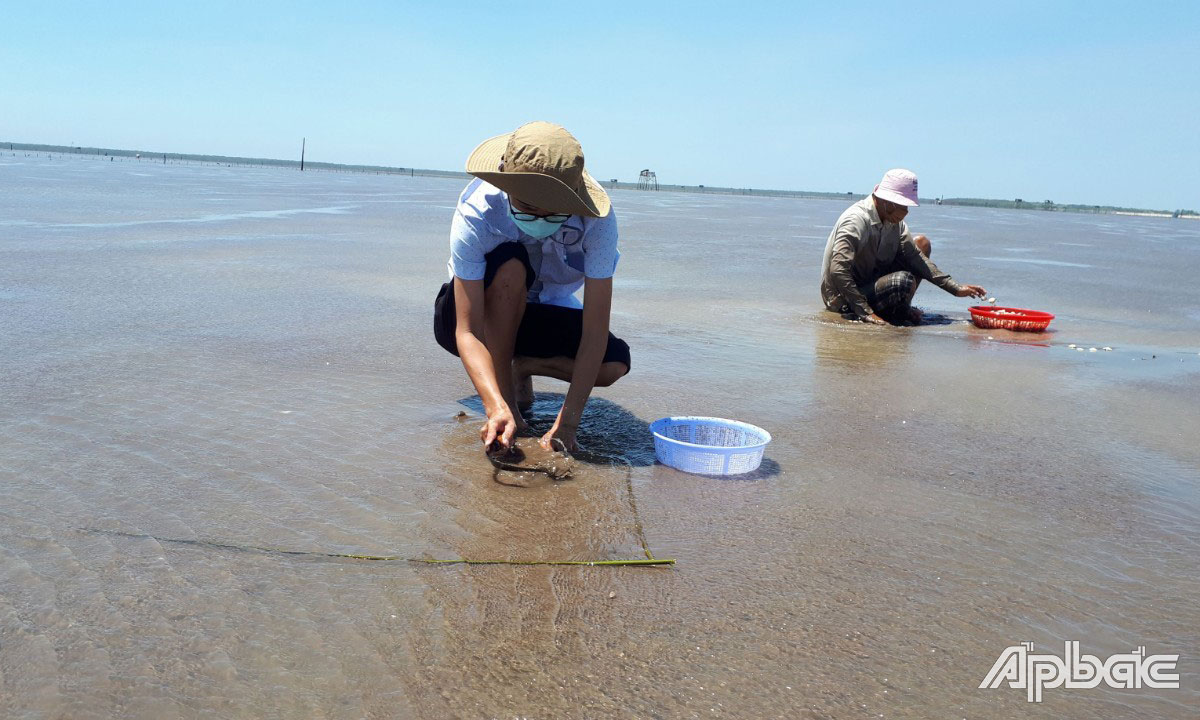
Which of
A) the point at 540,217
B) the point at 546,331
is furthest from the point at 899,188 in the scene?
the point at 540,217

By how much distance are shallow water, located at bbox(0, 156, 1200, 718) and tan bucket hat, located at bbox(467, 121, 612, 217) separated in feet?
3.46

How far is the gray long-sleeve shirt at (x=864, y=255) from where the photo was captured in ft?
24.8

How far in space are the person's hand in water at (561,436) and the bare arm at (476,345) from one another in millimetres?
141

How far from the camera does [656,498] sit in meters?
3.28

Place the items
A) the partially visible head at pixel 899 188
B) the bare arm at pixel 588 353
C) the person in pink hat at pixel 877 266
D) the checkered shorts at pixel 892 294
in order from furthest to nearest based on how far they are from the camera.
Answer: the checkered shorts at pixel 892 294, the person in pink hat at pixel 877 266, the partially visible head at pixel 899 188, the bare arm at pixel 588 353

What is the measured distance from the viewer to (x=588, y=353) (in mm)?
3582

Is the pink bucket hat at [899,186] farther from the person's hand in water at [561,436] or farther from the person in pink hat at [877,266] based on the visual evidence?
the person's hand in water at [561,436]

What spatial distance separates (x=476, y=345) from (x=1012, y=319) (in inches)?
226

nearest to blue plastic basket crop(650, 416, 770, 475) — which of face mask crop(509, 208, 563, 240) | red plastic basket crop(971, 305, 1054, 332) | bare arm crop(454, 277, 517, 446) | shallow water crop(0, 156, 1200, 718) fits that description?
shallow water crop(0, 156, 1200, 718)

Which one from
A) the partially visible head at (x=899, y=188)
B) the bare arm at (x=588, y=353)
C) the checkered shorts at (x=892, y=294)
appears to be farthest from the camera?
the checkered shorts at (x=892, y=294)

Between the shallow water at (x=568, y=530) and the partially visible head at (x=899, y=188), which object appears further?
the partially visible head at (x=899, y=188)

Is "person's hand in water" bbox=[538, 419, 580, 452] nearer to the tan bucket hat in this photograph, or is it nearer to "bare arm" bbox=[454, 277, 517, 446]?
"bare arm" bbox=[454, 277, 517, 446]

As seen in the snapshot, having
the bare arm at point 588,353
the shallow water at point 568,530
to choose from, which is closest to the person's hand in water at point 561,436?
the bare arm at point 588,353

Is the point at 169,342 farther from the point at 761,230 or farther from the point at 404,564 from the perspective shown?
the point at 761,230
